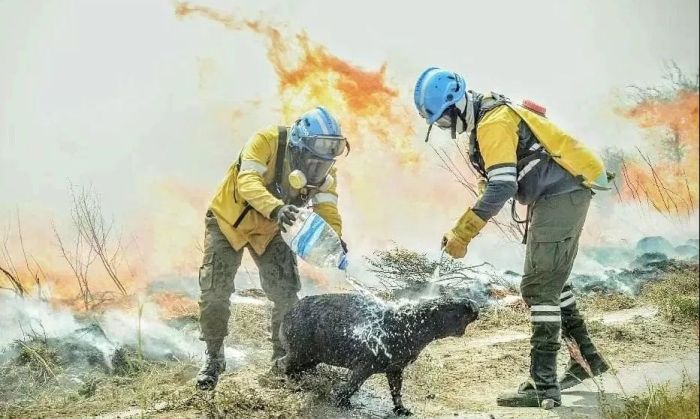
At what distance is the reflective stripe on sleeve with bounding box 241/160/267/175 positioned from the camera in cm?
407

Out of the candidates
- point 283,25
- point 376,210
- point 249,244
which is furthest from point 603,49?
point 249,244

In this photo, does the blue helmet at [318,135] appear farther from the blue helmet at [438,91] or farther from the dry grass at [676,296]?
the dry grass at [676,296]

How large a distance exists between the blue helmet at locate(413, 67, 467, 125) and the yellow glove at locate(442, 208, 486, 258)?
661 millimetres

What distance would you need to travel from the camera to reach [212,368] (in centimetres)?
425

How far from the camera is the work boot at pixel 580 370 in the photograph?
4.57 m

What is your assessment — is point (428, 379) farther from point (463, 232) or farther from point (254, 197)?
point (254, 197)

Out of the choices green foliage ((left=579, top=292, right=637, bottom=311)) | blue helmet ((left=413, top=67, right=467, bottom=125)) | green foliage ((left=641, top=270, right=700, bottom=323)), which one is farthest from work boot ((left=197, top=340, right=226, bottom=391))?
green foliage ((left=641, top=270, right=700, bottom=323))

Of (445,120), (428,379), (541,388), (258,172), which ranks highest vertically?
(445,120)

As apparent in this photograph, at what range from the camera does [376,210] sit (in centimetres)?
718

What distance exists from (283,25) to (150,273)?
2448 millimetres

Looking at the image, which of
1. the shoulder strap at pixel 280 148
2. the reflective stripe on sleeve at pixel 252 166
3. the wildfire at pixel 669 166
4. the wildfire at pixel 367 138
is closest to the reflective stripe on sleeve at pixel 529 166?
the shoulder strap at pixel 280 148

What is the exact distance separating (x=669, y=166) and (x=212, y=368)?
21.4ft

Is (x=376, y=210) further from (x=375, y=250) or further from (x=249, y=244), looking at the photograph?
(x=249, y=244)

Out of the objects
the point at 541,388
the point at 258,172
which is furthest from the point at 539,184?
the point at 258,172
